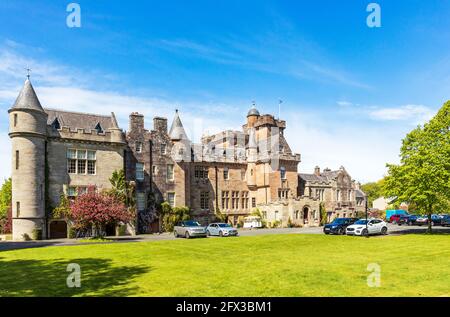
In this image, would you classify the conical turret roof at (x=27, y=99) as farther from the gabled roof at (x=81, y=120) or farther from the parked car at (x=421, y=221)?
the parked car at (x=421, y=221)

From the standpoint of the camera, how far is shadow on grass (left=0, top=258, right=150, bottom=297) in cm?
1240

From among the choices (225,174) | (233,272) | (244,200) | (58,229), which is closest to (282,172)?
(244,200)

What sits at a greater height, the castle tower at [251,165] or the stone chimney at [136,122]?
the stone chimney at [136,122]

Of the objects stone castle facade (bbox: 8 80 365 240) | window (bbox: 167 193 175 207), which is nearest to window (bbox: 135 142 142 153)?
stone castle facade (bbox: 8 80 365 240)

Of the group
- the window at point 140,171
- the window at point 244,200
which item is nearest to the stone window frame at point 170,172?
the window at point 140,171

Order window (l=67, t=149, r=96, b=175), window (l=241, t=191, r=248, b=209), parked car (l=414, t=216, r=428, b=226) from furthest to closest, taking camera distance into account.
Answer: window (l=241, t=191, r=248, b=209) → parked car (l=414, t=216, r=428, b=226) → window (l=67, t=149, r=96, b=175)

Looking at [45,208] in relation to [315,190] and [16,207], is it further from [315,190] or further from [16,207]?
[315,190]

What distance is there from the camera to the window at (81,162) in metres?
40.9

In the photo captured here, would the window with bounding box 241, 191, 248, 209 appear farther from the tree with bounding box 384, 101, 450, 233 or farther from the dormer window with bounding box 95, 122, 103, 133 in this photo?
the tree with bounding box 384, 101, 450, 233

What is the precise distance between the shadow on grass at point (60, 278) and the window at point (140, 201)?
26.6m

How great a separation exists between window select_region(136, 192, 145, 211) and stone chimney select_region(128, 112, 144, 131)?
8005mm

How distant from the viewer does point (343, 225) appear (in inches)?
1454

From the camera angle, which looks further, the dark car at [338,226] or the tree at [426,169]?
the dark car at [338,226]

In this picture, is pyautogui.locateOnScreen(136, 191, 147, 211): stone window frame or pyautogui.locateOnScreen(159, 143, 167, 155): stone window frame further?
pyautogui.locateOnScreen(159, 143, 167, 155): stone window frame
